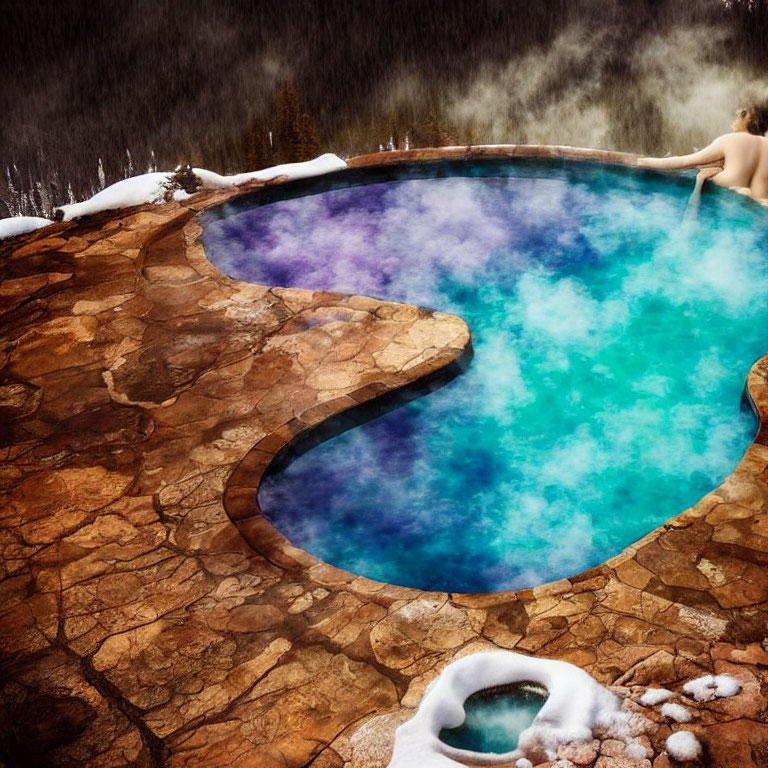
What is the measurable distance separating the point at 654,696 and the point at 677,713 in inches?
3.9

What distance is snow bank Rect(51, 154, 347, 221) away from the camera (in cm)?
771

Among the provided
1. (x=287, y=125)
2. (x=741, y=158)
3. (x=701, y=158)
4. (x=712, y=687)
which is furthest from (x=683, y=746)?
(x=287, y=125)

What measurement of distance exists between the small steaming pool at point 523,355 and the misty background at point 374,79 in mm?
9764

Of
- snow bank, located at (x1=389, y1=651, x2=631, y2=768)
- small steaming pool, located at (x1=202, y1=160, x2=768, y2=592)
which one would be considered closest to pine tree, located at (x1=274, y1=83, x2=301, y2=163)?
small steaming pool, located at (x1=202, y1=160, x2=768, y2=592)

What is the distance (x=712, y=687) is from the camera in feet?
9.31

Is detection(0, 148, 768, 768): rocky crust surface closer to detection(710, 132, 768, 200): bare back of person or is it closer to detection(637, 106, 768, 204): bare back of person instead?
detection(637, 106, 768, 204): bare back of person

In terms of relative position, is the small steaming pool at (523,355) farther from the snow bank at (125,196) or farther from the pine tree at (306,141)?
the pine tree at (306,141)

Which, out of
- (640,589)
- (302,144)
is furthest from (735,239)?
(302,144)

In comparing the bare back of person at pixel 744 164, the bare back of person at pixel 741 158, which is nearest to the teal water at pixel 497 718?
the bare back of person at pixel 741 158

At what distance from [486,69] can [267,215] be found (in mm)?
13345

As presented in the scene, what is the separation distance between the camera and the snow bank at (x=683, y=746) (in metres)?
2.58

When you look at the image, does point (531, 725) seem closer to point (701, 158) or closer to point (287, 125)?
point (701, 158)

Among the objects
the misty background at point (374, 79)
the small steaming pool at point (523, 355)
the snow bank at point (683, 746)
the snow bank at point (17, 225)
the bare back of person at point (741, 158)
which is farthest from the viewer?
the misty background at point (374, 79)

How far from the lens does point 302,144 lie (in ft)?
59.2
